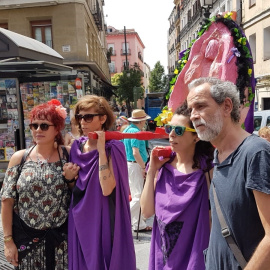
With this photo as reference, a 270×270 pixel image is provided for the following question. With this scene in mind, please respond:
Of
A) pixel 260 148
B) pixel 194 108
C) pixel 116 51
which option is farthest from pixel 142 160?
pixel 116 51

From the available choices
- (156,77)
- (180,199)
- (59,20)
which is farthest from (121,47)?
(180,199)

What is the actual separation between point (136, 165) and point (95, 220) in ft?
7.69

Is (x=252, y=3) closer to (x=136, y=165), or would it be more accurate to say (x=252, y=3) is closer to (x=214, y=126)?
(x=136, y=165)

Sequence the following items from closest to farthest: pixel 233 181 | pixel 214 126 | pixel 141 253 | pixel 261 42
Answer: pixel 233 181, pixel 214 126, pixel 141 253, pixel 261 42

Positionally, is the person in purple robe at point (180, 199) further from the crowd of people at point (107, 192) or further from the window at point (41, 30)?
the window at point (41, 30)

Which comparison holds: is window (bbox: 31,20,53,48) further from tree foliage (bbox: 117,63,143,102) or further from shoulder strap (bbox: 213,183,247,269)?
shoulder strap (bbox: 213,183,247,269)

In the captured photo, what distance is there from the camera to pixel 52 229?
7.80 feet

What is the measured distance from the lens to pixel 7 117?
249 inches

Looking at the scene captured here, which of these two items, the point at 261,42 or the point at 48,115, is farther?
the point at 261,42

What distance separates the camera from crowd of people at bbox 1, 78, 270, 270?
5.12 feet

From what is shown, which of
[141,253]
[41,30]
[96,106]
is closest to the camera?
[96,106]

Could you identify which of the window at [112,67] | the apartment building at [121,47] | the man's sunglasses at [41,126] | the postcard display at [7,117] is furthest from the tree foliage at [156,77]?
the man's sunglasses at [41,126]

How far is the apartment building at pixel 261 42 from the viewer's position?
1651cm

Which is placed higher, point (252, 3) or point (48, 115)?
point (252, 3)
